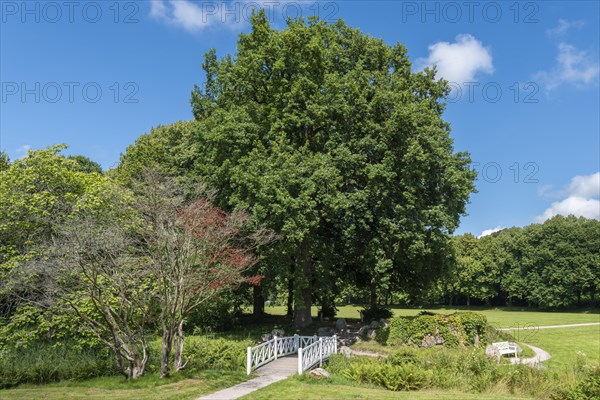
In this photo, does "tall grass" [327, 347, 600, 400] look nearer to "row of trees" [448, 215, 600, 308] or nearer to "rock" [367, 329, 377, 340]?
"rock" [367, 329, 377, 340]

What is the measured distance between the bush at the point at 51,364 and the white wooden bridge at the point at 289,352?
4.98m

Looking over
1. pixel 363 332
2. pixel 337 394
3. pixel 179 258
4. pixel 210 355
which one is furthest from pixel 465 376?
pixel 179 258

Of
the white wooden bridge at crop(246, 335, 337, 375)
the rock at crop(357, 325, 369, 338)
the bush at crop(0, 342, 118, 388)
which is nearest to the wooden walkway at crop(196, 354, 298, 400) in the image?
the white wooden bridge at crop(246, 335, 337, 375)

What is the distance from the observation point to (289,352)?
20781mm

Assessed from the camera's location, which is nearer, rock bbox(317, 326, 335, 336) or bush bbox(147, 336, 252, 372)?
bush bbox(147, 336, 252, 372)

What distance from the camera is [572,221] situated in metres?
67.6

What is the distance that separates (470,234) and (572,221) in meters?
15.0

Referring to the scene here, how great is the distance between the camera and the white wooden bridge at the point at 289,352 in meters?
16.2

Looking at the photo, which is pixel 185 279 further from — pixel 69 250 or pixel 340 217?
→ pixel 340 217

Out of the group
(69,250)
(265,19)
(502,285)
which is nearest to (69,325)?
(69,250)

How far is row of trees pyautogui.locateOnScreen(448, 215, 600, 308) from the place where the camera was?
6159 cm

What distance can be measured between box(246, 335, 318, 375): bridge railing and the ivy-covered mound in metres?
4.55

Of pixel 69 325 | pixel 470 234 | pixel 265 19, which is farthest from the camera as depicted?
pixel 470 234

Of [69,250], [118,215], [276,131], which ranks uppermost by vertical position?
[276,131]
